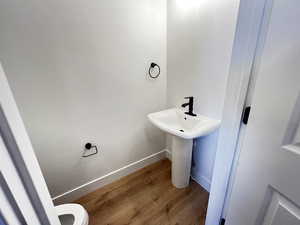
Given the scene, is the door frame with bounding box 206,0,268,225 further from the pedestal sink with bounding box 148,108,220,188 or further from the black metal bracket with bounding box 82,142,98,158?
the black metal bracket with bounding box 82,142,98,158

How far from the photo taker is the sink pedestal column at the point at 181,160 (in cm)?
145

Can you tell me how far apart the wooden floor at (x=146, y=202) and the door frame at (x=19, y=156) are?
122 centimetres

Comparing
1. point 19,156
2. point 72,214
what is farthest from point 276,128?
point 72,214

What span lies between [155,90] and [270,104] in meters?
1.33

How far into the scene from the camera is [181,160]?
1509mm

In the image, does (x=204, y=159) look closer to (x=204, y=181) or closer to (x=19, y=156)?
(x=204, y=181)

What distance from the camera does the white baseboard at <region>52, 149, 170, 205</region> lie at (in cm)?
150

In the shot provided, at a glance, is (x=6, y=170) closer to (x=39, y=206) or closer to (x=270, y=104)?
(x=39, y=206)

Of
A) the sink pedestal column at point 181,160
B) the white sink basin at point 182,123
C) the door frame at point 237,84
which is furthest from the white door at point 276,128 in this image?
the sink pedestal column at point 181,160

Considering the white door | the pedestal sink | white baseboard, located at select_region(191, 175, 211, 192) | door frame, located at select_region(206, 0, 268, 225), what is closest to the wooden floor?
white baseboard, located at select_region(191, 175, 211, 192)

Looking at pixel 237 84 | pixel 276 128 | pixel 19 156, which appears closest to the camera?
pixel 19 156

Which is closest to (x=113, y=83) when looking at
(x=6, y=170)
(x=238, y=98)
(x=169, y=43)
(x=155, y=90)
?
(x=155, y=90)

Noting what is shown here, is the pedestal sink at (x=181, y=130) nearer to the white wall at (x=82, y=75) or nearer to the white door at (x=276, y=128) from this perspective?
the white wall at (x=82, y=75)

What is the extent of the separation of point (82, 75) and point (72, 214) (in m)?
1.09
